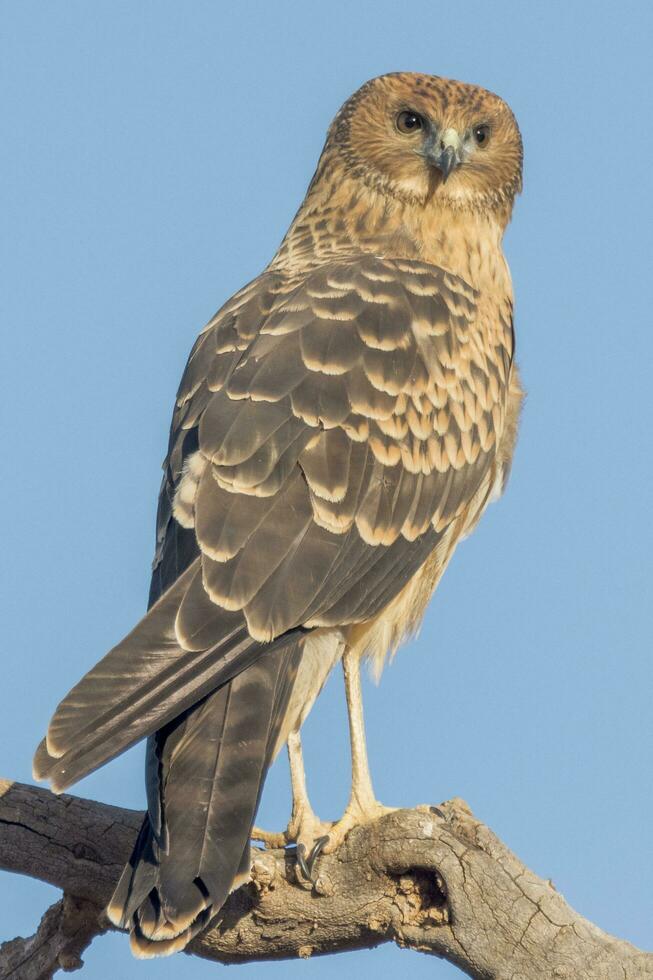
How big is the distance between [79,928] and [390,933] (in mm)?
1182

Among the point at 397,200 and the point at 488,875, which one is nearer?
the point at 488,875

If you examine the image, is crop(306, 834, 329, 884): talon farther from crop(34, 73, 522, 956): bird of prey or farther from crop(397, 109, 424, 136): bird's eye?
crop(397, 109, 424, 136): bird's eye

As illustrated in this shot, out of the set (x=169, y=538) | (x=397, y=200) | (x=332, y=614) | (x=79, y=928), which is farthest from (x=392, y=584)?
(x=397, y=200)

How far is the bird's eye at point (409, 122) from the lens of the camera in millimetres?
7707

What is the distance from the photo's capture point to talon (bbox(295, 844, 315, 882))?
5.82 metres

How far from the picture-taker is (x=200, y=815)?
524 cm

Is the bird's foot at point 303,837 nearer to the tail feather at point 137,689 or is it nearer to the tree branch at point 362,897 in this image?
the tree branch at point 362,897

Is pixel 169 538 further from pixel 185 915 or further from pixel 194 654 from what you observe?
pixel 185 915

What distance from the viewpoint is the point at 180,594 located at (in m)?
5.43

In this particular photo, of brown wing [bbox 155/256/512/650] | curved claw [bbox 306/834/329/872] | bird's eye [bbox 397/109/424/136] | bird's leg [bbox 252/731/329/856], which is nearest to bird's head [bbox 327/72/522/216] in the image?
bird's eye [bbox 397/109/424/136]

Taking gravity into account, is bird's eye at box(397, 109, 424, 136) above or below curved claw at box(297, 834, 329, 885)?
above

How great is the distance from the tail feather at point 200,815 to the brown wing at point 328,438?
0.92 feet

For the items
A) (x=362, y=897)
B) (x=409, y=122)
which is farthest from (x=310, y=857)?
(x=409, y=122)

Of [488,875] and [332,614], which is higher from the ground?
[332,614]
